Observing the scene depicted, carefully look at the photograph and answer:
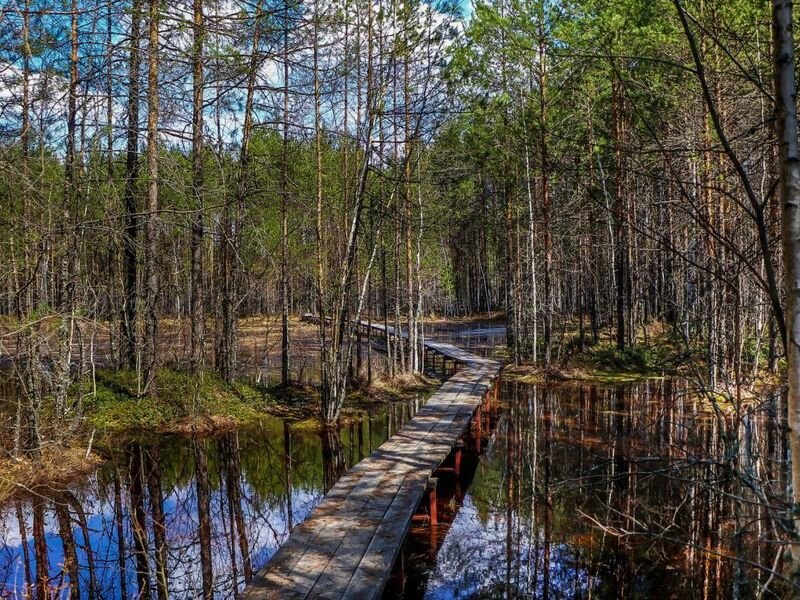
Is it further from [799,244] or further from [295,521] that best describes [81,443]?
[799,244]

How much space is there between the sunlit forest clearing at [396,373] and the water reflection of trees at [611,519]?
0.17ft

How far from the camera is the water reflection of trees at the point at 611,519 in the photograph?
4793 mm

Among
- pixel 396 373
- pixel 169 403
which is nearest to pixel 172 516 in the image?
pixel 169 403

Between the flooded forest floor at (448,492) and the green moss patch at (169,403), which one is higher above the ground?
the green moss patch at (169,403)

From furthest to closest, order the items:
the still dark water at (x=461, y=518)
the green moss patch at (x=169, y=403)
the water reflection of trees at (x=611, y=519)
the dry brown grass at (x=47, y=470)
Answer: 1. the green moss patch at (x=169, y=403)
2. the dry brown grass at (x=47, y=470)
3. the still dark water at (x=461, y=518)
4. the water reflection of trees at (x=611, y=519)

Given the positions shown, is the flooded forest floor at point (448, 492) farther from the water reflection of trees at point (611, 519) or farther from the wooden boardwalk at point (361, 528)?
the wooden boardwalk at point (361, 528)

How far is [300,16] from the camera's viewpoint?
469 centimetres

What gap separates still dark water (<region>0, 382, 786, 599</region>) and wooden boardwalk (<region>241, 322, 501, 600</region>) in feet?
2.57

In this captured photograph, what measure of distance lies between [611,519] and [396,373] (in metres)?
10.5

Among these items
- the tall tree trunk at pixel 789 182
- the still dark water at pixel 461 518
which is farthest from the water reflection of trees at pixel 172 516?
the tall tree trunk at pixel 789 182

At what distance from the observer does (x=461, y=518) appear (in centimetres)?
789

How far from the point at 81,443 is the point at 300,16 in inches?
351

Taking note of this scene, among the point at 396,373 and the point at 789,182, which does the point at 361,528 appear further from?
the point at 396,373

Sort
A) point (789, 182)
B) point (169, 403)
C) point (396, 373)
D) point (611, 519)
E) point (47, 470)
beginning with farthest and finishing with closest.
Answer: point (396, 373)
point (169, 403)
point (47, 470)
point (611, 519)
point (789, 182)
